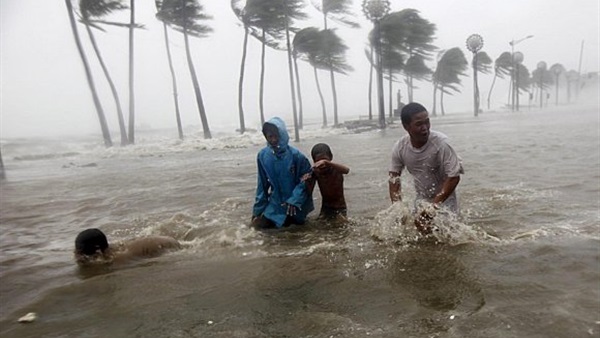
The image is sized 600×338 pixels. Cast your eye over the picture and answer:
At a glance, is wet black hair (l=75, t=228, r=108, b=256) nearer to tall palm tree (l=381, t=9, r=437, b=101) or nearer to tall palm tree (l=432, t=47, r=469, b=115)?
tall palm tree (l=381, t=9, r=437, b=101)

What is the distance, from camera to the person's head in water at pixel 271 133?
16.6 ft

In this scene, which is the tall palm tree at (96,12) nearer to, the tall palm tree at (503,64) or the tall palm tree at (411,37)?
the tall palm tree at (411,37)

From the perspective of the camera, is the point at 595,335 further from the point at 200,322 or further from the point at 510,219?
the point at 510,219

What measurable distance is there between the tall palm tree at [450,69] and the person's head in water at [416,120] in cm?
5513

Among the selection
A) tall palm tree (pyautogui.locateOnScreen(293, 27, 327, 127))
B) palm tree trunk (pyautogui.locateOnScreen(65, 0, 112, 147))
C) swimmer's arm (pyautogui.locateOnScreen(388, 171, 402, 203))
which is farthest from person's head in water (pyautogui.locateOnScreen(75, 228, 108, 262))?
tall palm tree (pyautogui.locateOnScreen(293, 27, 327, 127))

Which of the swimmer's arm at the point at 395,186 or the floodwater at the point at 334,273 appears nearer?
the floodwater at the point at 334,273

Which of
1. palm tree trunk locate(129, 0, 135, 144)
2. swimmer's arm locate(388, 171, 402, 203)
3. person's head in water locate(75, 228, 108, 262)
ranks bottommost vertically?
person's head in water locate(75, 228, 108, 262)

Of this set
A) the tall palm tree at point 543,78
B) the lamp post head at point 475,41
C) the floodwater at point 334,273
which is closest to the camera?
the floodwater at point 334,273

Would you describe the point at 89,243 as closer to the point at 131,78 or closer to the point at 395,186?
the point at 395,186

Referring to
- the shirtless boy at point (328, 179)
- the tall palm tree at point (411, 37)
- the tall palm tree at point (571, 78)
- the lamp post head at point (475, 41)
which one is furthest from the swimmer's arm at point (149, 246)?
the tall palm tree at point (571, 78)

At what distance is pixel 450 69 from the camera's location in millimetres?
57906

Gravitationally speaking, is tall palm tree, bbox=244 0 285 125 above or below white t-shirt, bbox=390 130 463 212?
above

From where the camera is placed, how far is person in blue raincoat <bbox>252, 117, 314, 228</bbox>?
515 centimetres

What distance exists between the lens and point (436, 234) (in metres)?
4.27
